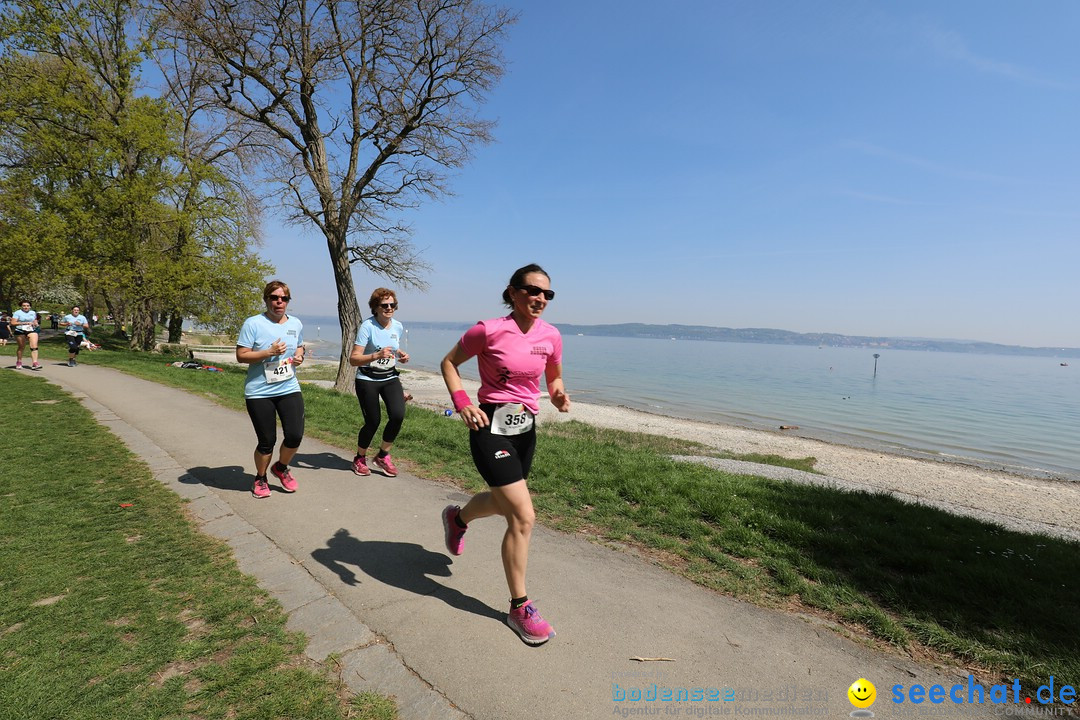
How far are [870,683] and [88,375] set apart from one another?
17.9 metres

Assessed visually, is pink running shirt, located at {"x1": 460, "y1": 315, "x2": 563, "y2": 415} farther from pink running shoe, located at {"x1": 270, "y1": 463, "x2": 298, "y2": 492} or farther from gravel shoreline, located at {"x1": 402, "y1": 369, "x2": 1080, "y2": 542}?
gravel shoreline, located at {"x1": 402, "y1": 369, "x2": 1080, "y2": 542}

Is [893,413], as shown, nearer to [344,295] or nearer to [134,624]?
[344,295]

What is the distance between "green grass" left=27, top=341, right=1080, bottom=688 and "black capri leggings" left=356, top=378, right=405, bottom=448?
787mm

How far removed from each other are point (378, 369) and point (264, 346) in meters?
1.34

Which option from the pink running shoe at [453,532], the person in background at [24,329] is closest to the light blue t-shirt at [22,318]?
the person in background at [24,329]

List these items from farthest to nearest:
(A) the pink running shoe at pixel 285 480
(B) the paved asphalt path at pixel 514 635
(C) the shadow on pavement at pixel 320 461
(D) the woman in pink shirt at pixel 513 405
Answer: (C) the shadow on pavement at pixel 320 461 < (A) the pink running shoe at pixel 285 480 < (D) the woman in pink shirt at pixel 513 405 < (B) the paved asphalt path at pixel 514 635

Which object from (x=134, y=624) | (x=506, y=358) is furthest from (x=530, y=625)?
(x=134, y=624)

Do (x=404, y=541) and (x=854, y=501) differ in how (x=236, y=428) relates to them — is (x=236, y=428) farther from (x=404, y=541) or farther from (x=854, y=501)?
(x=854, y=501)

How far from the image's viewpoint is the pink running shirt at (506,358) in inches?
118

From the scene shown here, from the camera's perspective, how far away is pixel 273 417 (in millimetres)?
4977

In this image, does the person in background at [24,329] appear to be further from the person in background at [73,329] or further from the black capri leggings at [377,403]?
the black capri leggings at [377,403]

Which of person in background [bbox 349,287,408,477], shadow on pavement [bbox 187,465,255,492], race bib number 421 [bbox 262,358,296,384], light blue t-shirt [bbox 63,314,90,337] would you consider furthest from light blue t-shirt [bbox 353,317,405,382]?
light blue t-shirt [bbox 63,314,90,337]

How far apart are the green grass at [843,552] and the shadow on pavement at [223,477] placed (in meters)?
1.93

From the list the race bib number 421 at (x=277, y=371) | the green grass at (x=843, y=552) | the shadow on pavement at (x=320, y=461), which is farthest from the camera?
the shadow on pavement at (x=320, y=461)
